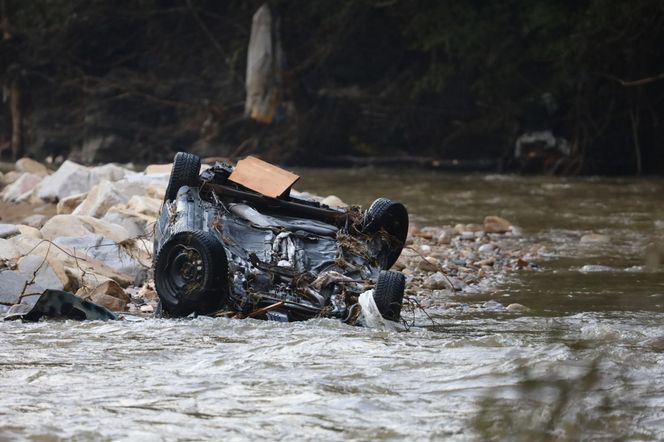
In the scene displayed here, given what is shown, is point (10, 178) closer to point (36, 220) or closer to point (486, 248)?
point (36, 220)

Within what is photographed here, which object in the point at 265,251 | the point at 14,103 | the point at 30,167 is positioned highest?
the point at 14,103

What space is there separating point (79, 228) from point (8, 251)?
1.17 meters

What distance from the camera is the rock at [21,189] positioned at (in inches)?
570

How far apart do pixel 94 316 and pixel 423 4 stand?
17941mm

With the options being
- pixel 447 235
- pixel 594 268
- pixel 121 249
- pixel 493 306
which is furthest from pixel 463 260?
pixel 121 249

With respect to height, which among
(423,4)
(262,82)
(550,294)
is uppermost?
(423,4)

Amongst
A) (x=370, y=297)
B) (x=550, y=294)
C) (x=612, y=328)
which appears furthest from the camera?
(x=550, y=294)

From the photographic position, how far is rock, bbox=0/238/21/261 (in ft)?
26.4

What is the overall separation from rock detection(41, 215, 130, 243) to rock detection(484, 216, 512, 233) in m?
4.99

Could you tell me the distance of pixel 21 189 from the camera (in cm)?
1488

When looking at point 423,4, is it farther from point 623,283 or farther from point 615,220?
point 623,283

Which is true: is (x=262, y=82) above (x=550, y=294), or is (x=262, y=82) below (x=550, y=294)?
above

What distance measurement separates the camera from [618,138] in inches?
904

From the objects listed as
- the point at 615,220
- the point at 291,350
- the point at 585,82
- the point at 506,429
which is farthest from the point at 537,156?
the point at 506,429
